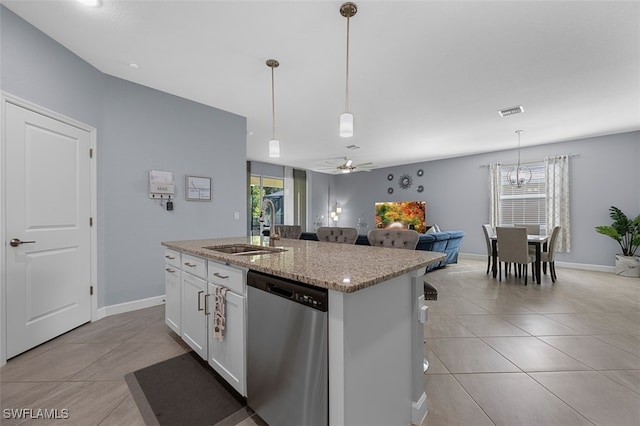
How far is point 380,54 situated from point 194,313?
2.81 meters

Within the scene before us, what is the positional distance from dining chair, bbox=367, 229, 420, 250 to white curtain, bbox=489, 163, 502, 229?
536 cm

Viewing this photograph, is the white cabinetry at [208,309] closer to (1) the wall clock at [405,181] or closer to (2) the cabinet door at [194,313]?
(2) the cabinet door at [194,313]

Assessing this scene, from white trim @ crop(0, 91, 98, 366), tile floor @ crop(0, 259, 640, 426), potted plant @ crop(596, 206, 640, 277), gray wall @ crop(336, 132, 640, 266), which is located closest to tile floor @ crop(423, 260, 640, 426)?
tile floor @ crop(0, 259, 640, 426)

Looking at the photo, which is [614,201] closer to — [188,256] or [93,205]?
[188,256]

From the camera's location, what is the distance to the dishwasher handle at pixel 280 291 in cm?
123

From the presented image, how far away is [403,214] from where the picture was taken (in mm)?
8031

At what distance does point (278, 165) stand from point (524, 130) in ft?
20.8

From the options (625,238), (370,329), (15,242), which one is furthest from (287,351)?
(625,238)

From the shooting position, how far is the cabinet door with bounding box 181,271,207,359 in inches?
73.8

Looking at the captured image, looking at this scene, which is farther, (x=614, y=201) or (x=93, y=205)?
(x=614, y=201)

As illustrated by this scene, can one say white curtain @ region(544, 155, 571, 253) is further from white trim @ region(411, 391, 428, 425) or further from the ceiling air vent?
white trim @ region(411, 391, 428, 425)

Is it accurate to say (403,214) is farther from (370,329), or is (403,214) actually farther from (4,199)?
(4,199)

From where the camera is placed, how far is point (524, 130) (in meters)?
4.86

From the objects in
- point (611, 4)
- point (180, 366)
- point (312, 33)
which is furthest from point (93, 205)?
point (611, 4)
